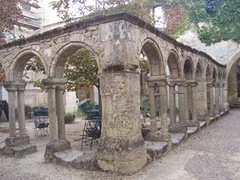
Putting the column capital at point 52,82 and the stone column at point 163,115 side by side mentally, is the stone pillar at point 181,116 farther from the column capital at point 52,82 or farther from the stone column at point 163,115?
the column capital at point 52,82

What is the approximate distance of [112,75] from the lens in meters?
4.41

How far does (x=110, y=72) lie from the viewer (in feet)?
14.5

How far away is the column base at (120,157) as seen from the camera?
428 cm

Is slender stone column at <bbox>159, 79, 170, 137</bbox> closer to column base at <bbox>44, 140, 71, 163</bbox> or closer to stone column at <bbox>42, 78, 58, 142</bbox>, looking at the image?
column base at <bbox>44, 140, 71, 163</bbox>

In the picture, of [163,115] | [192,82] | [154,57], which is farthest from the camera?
[192,82]

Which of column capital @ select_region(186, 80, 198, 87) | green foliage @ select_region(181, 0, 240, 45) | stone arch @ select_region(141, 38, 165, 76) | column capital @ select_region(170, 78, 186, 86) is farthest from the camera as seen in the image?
green foliage @ select_region(181, 0, 240, 45)

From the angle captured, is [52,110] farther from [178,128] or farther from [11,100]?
[178,128]

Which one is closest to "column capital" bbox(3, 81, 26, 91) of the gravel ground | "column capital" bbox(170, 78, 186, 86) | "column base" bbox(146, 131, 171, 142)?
the gravel ground

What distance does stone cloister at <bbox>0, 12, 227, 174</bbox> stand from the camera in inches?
171

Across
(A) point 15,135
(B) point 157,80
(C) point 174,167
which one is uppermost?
(B) point 157,80

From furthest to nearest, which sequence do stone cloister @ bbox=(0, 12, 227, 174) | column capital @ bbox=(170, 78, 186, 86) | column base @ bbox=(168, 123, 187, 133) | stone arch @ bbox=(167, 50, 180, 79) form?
column capital @ bbox=(170, 78, 186, 86), column base @ bbox=(168, 123, 187, 133), stone arch @ bbox=(167, 50, 180, 79), stone cloister @ bbox=(0, 12, 227, 174)

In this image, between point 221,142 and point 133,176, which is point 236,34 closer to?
point 221,142

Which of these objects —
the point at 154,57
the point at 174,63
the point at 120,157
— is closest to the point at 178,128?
the point at 174,63

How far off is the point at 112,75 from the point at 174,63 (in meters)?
3.19
